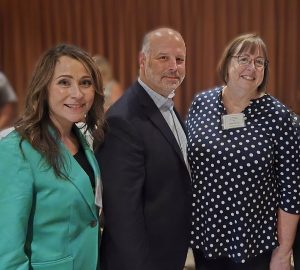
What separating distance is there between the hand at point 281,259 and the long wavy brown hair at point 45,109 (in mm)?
972

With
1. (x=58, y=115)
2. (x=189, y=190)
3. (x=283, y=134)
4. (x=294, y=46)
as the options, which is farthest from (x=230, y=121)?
(x=294, y=46)

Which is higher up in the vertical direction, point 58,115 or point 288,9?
point 288,9

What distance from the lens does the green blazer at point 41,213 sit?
1336 millimetres

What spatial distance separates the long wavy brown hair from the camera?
4.60 feet

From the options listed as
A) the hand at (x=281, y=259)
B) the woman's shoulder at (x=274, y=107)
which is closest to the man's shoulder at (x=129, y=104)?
the woman's shoulder at (x=274, y=107)

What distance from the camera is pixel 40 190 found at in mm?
1380

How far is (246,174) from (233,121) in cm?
22

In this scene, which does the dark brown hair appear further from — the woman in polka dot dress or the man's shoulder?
the man's shoulder

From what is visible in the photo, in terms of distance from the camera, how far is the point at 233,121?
1.87 m

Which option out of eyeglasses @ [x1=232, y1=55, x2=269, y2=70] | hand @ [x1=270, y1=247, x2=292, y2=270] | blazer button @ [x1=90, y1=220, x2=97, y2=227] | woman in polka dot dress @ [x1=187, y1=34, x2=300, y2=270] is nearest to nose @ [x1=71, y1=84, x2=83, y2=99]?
blazer button @ [x1=90, y1=220, x2=97, y2=227]

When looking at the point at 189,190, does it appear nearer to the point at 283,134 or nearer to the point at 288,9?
the point at 283,134

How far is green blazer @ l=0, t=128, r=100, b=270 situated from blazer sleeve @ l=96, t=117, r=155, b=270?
0.46ft

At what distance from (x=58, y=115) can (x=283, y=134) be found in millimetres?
869

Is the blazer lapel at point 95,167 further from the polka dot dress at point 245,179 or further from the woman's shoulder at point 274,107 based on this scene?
the woman's shoulder at point 274,107
